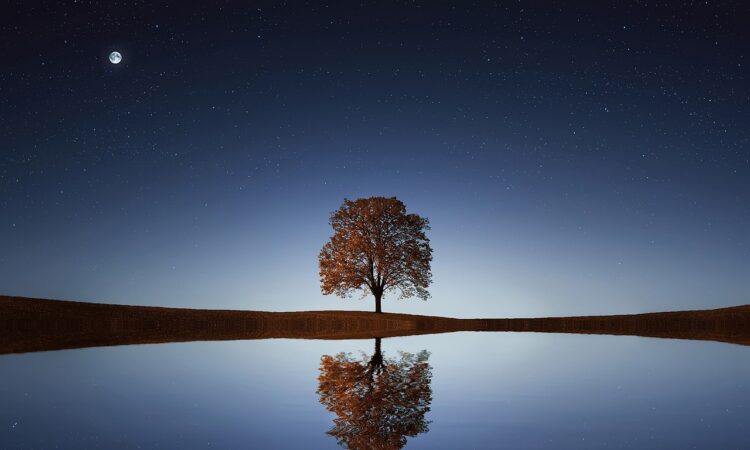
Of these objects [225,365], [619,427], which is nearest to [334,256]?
[225,365]

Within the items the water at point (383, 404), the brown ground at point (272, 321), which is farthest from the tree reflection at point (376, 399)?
the brown ground at point (272, 321)

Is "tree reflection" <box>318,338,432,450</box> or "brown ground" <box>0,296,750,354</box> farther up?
"brown ground" <box>0,296,750,354</box>

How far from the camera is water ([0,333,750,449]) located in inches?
297

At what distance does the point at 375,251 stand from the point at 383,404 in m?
46.4

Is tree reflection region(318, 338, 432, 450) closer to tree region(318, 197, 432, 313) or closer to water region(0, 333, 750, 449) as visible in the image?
water region(0, 333, 750, 449)

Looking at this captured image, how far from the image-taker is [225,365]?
1700 cm

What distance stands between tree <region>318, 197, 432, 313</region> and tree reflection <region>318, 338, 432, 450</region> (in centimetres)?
3874

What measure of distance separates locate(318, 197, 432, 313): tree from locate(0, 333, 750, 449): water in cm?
3782

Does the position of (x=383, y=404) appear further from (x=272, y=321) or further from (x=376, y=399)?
(x=272, y=321)

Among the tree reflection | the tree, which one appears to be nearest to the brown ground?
the tree

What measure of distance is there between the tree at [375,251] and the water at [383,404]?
3782 centimetres

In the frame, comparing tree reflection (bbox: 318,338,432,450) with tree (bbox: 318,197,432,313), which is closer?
tree reflection (bbox: 318,338,432,450)

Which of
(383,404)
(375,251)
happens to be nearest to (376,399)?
(383,404)

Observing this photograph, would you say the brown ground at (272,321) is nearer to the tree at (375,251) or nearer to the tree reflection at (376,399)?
the tree at (375,251)
